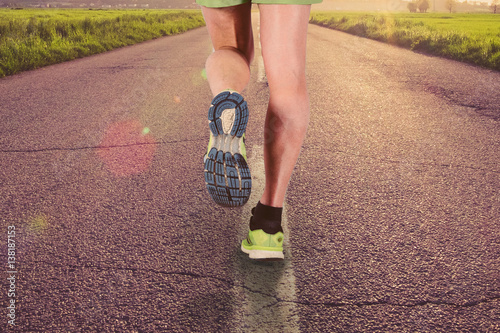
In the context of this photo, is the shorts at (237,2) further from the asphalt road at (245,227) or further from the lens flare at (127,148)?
the lens flare at (127,148)

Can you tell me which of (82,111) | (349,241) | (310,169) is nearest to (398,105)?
(310,169)

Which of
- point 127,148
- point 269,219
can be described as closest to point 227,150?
point 269,219

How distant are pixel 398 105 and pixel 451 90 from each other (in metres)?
1.59

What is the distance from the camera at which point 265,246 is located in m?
1.79

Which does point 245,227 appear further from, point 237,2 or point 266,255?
point 237,2

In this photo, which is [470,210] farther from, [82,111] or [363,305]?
[82,111]

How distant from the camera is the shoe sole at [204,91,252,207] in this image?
155cm

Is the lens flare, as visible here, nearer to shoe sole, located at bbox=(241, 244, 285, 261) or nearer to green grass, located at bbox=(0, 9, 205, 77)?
shoe sole, located at bbox=(241, 244, 285, 261)

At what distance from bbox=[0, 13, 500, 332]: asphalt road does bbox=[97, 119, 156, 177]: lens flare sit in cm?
2

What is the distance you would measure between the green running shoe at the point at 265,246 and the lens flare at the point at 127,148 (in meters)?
1.40

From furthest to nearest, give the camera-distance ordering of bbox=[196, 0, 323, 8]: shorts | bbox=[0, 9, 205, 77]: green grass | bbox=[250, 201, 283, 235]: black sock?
bbox=[0, 9, 205, 77]: green grass → bbox=[250, 201, 283, 235]: black sock → bbox=[196, 0, 323, 8]: shorts


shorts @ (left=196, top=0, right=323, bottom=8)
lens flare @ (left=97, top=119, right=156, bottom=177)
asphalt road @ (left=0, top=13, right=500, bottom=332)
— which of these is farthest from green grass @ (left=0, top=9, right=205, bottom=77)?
shorts @ (left=196, top=0, right=323, bottom=8)

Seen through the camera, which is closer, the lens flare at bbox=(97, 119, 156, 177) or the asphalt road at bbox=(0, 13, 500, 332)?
the asphalt road at bbox=(0, 13, 500, 332)

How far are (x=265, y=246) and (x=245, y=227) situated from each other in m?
0.36
